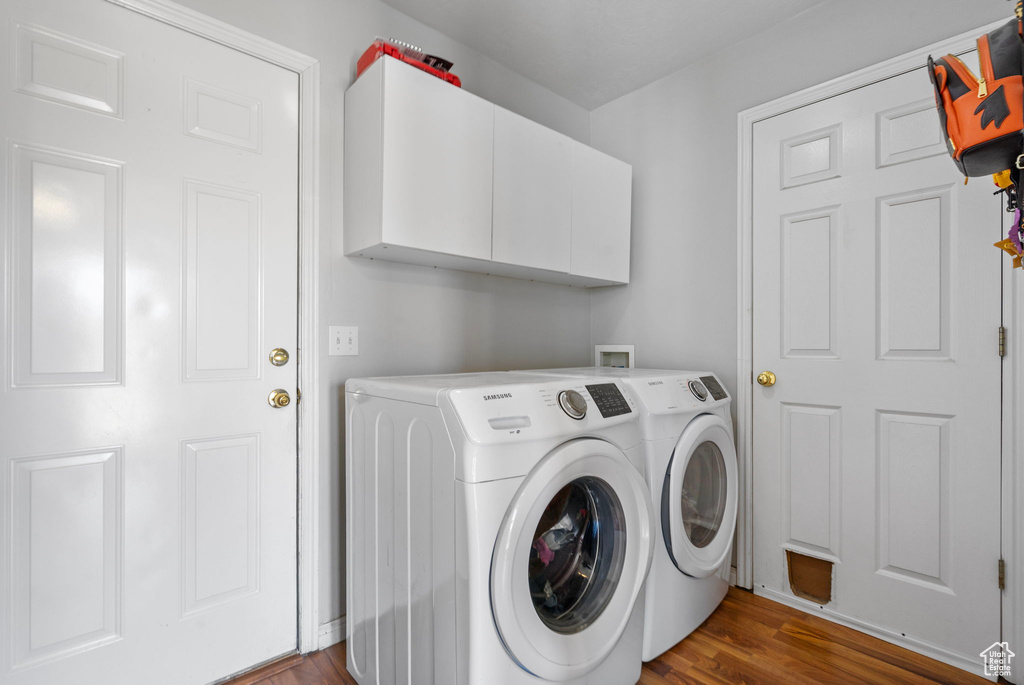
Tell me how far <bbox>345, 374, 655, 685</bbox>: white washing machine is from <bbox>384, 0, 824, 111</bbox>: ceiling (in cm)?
151

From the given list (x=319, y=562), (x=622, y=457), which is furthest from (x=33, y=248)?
(x=622, y=457)

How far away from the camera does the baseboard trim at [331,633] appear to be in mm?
1760

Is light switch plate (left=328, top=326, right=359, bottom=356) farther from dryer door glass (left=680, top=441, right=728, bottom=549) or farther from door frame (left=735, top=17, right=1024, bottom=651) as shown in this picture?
door frame (left=735, top=17, right=1024, bottom=651)

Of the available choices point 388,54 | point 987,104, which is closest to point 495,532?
point 987,104

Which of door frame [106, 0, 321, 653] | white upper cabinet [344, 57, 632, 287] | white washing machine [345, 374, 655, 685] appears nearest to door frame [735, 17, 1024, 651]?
white upper cabinet [344, 57, 632, 287]

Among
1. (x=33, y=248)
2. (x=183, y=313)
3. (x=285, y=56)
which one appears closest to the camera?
(x=33, y=248)

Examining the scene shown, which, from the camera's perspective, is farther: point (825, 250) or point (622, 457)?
point (825, 250)

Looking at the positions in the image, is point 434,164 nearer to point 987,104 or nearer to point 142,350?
point 142,350

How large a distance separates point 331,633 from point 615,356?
5.92 feet

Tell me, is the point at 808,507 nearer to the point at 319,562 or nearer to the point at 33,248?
the point at 319,562

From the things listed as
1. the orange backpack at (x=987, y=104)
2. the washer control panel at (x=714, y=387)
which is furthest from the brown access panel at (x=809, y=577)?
the orange backpack at (x=987, y=104)

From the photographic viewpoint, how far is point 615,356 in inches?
107

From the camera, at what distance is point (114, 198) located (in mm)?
1408

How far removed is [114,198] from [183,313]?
14.0 inches
